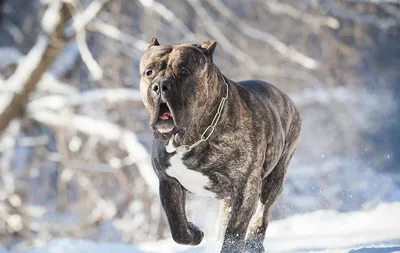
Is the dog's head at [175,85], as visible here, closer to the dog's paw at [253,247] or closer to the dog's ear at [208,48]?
the dog's ear at [208,48]

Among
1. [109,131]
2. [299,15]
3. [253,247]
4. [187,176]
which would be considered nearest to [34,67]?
[109,131]

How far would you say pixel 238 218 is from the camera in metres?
3.94

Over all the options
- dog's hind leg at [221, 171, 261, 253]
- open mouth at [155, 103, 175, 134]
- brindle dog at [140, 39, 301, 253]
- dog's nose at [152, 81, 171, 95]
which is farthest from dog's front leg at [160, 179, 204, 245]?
dog's nose at [152, 81, 171, 95]

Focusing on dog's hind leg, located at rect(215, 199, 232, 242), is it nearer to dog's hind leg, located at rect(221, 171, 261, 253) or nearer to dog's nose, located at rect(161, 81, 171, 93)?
dog's hind leg, located at rect(221, 171, 261, 253)

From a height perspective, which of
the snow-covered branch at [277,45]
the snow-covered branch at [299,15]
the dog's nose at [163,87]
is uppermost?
the snow-covered branch at [299,15]

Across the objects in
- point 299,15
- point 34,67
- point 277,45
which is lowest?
point 34,67

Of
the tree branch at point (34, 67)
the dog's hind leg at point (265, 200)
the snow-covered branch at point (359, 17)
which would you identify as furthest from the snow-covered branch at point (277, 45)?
the dog's hind leg at point (265, 200)

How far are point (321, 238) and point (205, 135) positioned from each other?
187cm

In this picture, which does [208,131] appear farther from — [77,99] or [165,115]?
[77,99]

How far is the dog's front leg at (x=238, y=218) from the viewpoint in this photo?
3930mm

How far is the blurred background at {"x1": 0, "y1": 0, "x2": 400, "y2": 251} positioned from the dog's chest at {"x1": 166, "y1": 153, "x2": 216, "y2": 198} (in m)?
5.95

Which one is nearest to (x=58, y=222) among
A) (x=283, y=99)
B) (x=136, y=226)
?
(x=136, y=226)

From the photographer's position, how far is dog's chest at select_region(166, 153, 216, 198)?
3.92m

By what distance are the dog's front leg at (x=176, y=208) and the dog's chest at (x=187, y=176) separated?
0.51ft
